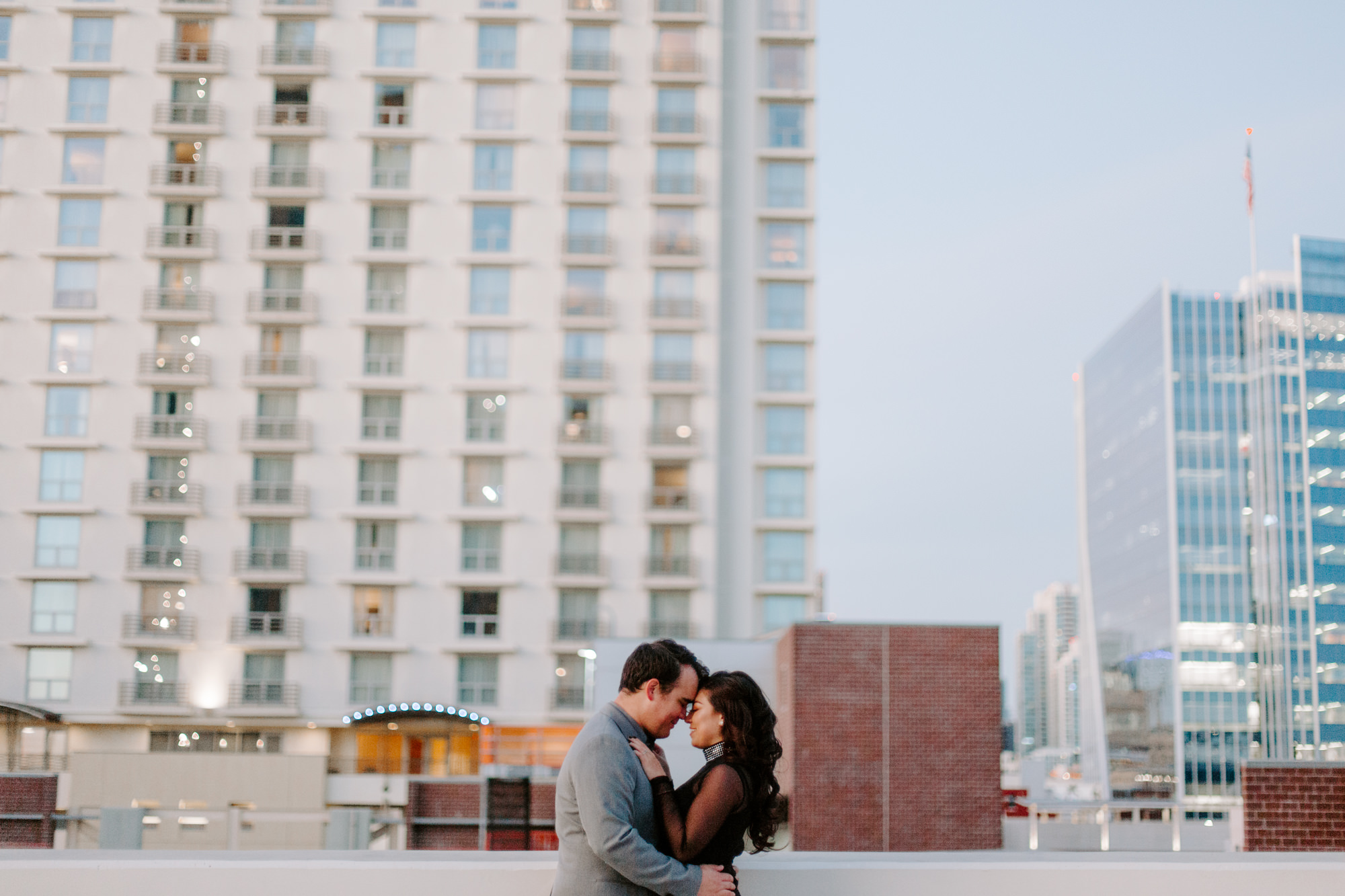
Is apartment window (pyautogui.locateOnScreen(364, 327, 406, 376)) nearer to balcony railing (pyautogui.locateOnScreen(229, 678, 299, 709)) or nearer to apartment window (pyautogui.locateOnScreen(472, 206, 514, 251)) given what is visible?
apartment window (pyautogui.locateOnScreen(472, 206, 514, 251))

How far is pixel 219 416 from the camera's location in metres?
48.7

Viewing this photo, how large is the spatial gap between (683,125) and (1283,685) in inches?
3443

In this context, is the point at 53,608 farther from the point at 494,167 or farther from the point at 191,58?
the point at 494,167

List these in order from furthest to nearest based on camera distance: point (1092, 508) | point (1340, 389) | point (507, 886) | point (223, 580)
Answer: point (1092, 508), point (1340, 389), point (223, 580), point (507, 886)

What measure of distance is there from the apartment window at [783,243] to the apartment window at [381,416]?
16.1 meters

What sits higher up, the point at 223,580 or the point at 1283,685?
the point at 223,580

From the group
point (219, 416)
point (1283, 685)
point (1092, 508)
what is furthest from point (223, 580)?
point (1092, 508)

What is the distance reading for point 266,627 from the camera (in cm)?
4709

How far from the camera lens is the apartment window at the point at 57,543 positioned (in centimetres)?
4800

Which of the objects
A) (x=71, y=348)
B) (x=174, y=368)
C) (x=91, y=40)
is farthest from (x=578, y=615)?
(x=91, y=40)

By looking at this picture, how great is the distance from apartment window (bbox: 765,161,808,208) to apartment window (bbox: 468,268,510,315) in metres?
11.4

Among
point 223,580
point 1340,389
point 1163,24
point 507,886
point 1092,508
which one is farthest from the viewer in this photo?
point 1092,508

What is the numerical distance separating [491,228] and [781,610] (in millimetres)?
19244

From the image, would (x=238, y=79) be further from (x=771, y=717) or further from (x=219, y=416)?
(x=771, y=717)
